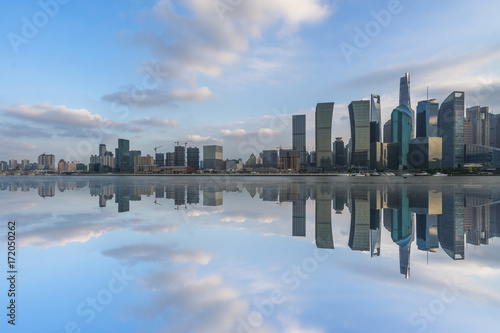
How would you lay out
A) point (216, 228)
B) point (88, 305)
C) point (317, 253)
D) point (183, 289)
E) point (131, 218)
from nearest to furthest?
point (88, 305) < point (183, 289) < point (317, 253) < point (216, 228) < point (131, 218)

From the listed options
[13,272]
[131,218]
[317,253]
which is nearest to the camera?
[13,272]

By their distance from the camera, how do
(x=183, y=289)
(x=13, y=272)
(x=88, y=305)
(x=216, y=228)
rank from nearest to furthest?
(x=88, y=305) → (x=183, y=289) → (x=13, y=272) → (x=216, y=228)

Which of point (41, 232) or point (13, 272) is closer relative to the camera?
point (13, 272)

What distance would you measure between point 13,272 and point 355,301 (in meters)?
12.9

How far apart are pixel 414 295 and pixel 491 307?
2096 mm

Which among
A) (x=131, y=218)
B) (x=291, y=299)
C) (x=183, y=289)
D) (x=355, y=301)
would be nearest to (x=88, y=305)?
(x=183, y=289)

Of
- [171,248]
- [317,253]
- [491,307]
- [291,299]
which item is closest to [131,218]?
[171,248]

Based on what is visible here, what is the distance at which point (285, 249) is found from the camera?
12.8m

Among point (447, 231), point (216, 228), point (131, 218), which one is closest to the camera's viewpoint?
point (447, 231)

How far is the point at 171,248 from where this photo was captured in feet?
42.3

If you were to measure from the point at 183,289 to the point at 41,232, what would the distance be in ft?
43.3

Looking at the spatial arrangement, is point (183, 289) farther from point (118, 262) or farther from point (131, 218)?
point (131, 218)

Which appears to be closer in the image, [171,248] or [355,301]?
[355,301]

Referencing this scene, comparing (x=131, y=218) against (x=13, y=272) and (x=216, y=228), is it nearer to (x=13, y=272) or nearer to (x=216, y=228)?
(x=216, y=228)
